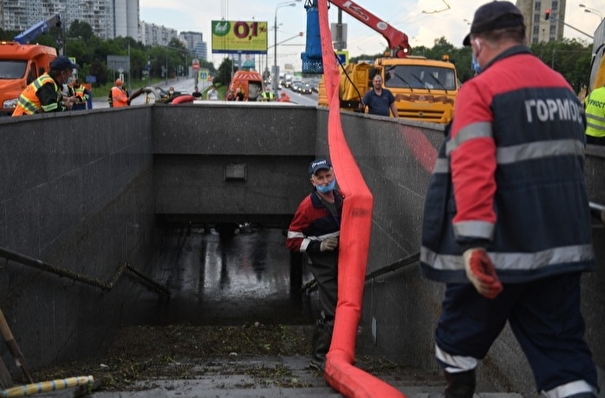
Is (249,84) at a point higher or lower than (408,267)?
higher

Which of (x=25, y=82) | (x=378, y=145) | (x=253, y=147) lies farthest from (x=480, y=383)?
(x=25, y=82)

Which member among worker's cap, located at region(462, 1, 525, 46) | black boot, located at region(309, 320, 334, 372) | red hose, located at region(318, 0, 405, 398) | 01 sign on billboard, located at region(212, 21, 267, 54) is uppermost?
01 sign on billboard, located at region(212, 21, 267, 54)

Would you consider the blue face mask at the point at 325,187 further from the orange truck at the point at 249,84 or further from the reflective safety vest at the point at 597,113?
the orange truck at the point at 249,84

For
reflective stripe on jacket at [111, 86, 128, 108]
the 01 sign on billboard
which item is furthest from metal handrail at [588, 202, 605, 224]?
the 01 sign on billboard

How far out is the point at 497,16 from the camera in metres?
3.26

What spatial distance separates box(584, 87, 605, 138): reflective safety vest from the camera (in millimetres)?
7016

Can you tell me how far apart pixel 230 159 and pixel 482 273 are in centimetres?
1249

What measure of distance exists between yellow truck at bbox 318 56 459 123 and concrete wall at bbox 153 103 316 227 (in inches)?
100

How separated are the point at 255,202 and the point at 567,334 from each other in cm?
1266

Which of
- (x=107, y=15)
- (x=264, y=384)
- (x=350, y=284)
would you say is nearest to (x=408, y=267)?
(x=350, y=284)

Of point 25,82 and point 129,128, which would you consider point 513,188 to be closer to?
point 129,128

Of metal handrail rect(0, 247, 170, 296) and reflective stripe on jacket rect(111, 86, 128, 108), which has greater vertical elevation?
reflective stripe on jacket rect(111, 86, 128, 108)

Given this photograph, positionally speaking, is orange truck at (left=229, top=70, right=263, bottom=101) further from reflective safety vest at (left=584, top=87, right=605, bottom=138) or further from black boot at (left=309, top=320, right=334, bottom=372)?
black boot at (left=309, top=320, right=334, bottom=372)

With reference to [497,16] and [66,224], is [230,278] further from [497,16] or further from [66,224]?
[497,16]
